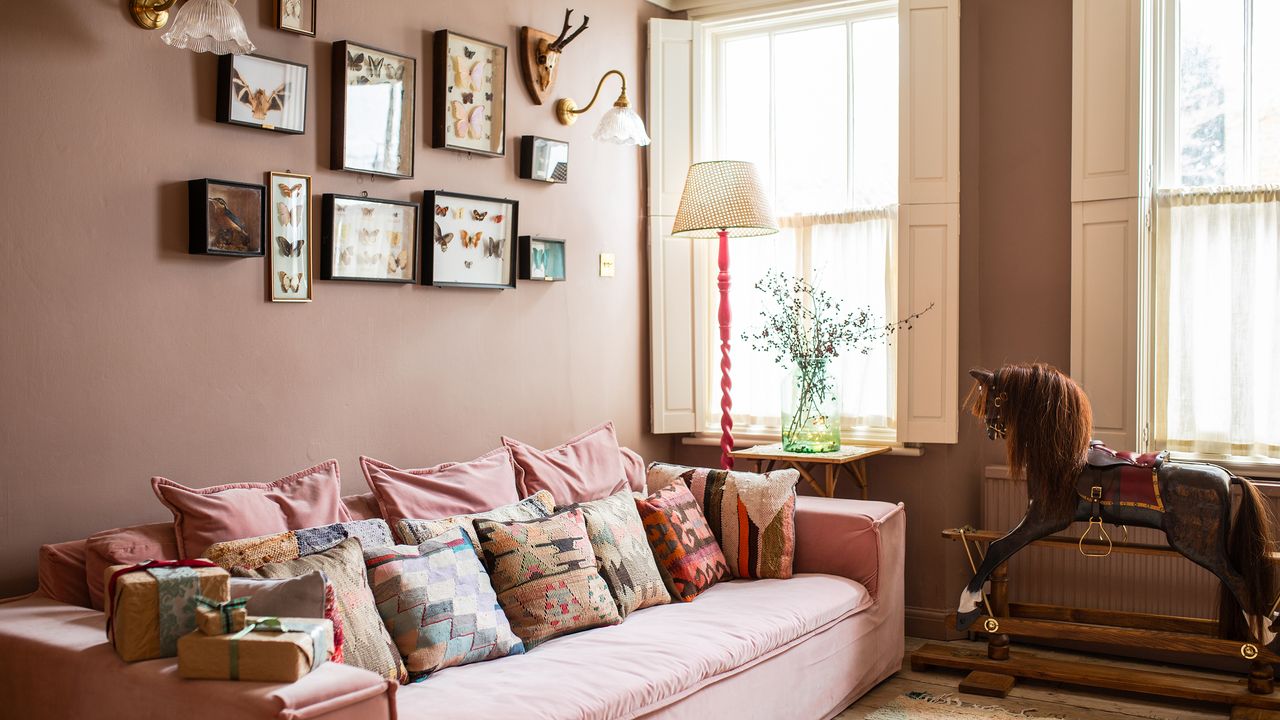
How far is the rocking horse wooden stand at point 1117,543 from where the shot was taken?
11.6 ft

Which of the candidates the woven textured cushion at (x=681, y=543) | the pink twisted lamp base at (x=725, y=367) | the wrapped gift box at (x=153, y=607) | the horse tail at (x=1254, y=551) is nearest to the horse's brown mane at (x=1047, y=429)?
the horse tail at (x=1254, y=551)

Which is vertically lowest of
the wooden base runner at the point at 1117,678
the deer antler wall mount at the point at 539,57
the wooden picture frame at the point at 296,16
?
the wooden base runner at the point at 1117,678

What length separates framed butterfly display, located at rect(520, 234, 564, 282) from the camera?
4133 millimetres

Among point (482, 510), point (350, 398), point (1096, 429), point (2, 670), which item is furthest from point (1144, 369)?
point (2, 670)

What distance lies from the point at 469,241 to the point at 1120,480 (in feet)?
8.03

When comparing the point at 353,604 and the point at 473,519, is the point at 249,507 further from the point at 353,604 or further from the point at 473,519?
the point at 473,519

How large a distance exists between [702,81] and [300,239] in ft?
7.67

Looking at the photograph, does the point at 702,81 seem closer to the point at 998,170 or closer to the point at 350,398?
the point at 998,170

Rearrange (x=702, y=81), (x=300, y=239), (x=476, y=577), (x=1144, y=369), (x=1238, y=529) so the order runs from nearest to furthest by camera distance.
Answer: (x=476, y=577) → (x=300, y=239) → (x=1238, y=529) → (x=1144, y=369) → (x=702, y=81)

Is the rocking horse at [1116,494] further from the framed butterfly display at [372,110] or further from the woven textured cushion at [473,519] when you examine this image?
the framed butterfly display at [372,110]

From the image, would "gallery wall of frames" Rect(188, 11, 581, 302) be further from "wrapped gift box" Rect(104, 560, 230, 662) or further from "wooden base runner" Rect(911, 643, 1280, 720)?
"wooden base runner" Rect(911, 643, 1280, 720)

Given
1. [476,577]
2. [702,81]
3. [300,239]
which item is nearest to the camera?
[476,577]

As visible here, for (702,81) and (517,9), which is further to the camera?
(702,81)

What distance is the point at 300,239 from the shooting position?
3264 mm
